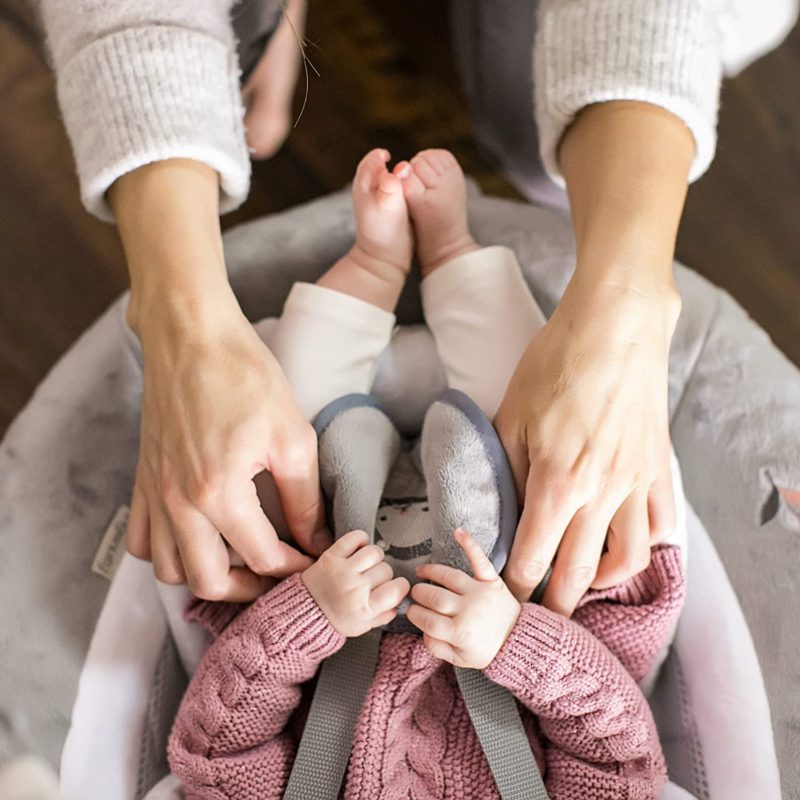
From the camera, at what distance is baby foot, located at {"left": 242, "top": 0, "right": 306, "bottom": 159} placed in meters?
1.14

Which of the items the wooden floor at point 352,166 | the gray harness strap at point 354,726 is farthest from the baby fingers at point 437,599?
the wooden floor at point 352,166

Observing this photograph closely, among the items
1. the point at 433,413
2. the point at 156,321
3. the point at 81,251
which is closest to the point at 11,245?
the point at 81,251

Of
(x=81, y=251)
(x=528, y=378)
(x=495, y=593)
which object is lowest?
(x=81, y=251)

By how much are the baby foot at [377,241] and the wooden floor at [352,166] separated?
1.81ft

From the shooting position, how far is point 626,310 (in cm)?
71

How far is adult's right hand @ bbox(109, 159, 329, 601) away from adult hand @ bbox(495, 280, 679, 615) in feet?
0.60

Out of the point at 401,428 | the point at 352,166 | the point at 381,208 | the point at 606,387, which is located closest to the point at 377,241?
the point at 381,208

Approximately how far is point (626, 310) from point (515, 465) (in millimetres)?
159

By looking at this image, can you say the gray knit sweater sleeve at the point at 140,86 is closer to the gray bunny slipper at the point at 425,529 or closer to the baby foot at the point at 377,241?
the baby foot at the point at 377,241

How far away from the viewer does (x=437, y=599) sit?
69cm

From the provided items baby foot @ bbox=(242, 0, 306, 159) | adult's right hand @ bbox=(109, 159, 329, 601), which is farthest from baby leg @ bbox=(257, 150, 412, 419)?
baby foot @ bbox=(242, 0, 306, 159)

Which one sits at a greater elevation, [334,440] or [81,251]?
[334,440]

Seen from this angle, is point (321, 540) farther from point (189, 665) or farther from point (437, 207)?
point (437, 207)

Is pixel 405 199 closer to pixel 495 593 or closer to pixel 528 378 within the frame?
pixel 528 378
